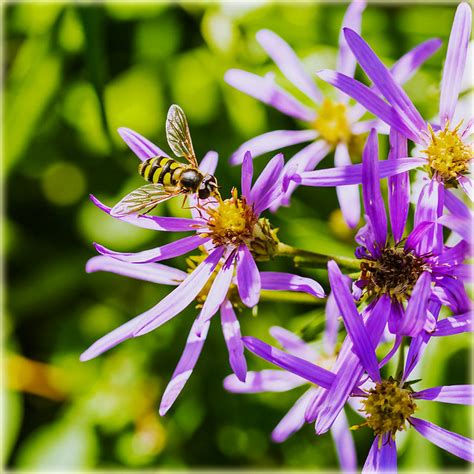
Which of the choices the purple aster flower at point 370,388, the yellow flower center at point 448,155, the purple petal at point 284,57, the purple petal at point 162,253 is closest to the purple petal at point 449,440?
the purple aster flower at point 370,388

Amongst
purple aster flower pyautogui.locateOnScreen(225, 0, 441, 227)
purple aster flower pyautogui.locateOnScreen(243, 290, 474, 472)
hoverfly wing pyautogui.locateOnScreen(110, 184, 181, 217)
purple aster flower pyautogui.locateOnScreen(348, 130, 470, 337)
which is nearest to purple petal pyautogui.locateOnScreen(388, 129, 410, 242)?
purple aster flower pyautogui.locateOnScreen(348, 130, 470, 337)

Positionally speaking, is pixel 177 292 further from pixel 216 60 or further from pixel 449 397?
pixel 216 60

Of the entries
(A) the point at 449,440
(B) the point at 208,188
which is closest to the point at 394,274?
(A) the point at 449,440

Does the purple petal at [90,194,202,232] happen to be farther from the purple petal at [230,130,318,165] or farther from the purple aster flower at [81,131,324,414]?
the purple petal at [230,130,318,165]

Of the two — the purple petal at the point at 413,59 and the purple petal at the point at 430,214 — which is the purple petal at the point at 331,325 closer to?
the purple petal at the point at 430,214

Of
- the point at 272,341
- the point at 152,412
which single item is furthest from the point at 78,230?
the point at 272,341

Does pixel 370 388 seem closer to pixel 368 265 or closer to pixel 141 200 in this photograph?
pixel 368 265

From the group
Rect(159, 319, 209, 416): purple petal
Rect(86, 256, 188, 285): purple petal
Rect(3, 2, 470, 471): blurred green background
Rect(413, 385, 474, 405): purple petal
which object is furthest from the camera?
Rect(3, 2, 470, 471): blurred green background
